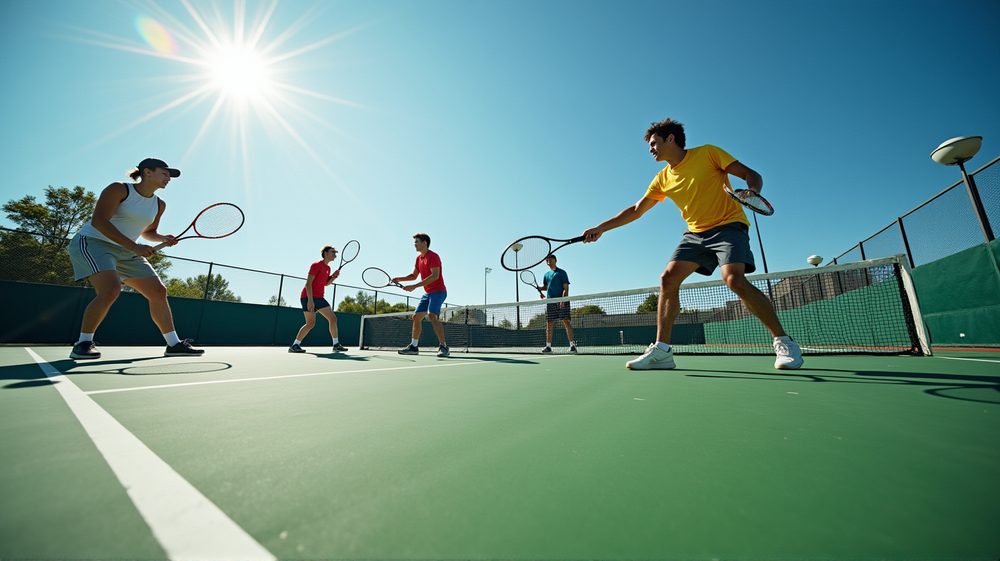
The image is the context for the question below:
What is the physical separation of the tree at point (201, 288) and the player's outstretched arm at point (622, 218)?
12336 millimetres

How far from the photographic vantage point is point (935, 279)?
679cm

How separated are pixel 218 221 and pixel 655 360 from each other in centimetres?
574

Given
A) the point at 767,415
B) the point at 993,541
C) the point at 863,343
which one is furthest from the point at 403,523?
the point at 863,343

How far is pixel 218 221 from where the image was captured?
5.11 m

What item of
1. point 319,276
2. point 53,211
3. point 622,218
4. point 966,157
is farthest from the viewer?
point 53,211

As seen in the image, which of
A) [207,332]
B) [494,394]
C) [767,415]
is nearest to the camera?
[767,415]

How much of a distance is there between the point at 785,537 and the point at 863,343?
356 inches

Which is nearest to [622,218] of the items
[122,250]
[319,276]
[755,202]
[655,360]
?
[755,202]

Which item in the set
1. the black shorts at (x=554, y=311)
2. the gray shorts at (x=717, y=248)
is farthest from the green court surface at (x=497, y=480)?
the black shorts at (x=554, y=311)

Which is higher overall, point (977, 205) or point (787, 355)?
point (977, 205)

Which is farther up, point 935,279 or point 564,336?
point 935,279

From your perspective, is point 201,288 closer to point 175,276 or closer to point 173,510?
point 175,276

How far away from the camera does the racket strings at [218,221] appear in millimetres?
4996

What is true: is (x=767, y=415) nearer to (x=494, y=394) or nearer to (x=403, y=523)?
(x=494, y=394)
